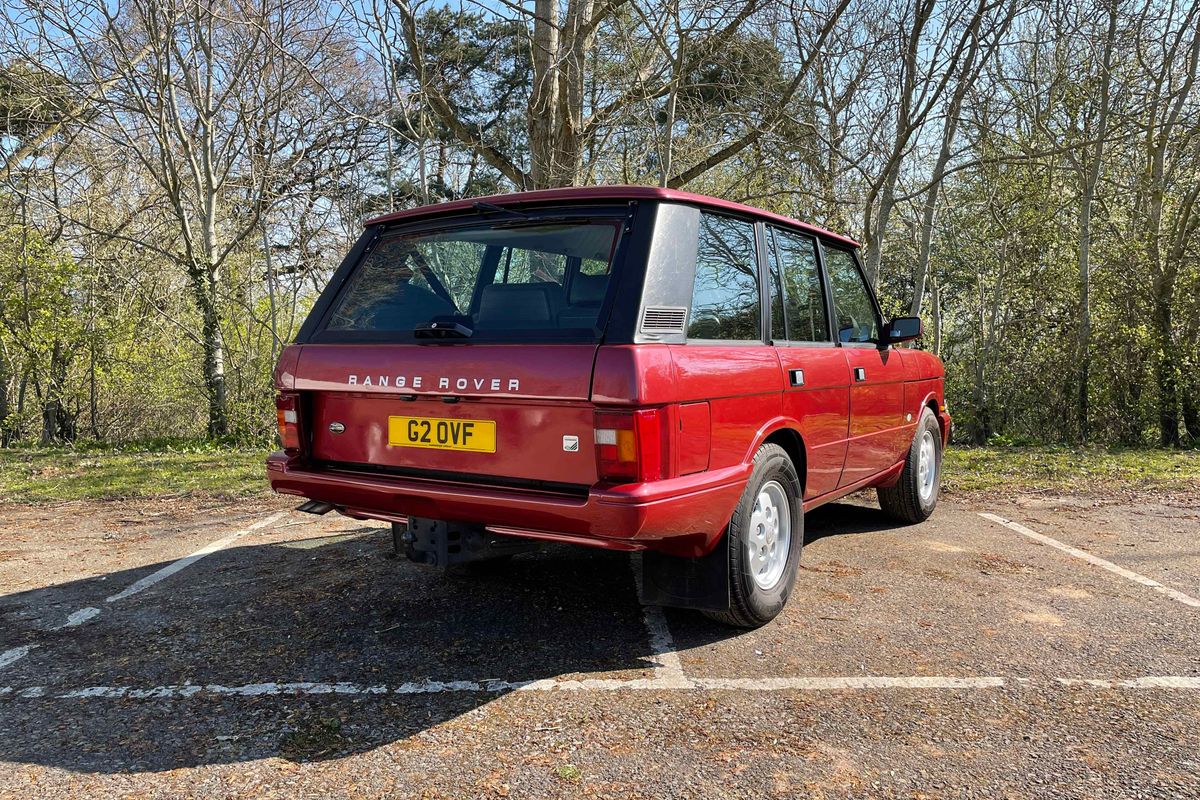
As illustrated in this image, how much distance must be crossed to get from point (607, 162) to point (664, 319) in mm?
11279

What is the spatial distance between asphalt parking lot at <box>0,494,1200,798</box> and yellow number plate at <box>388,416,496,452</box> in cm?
85

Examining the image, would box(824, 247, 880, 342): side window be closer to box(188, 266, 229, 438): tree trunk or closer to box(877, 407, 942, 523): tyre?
box(877, 407, 942, 523): tyre

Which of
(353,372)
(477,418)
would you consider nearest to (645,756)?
(477,418)

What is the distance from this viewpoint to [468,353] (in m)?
2.99

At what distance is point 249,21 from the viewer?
10.9 m

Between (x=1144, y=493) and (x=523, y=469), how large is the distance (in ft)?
21.5

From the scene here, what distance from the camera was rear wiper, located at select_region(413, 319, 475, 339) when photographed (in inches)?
121

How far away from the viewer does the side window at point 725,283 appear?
3162 millimetres

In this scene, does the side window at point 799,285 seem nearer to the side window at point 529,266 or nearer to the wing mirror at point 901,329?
the wing mirror at point 901,329

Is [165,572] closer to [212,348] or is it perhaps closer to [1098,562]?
[1098,562]

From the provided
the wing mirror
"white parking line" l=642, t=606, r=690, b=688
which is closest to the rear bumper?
"white parking line" l=642, t=606, r=690, b=688

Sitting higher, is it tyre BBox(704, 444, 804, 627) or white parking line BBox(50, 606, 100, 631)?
tyre BBox(704, 444, 804, 627)

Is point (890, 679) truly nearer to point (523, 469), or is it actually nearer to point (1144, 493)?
point (523, 469)

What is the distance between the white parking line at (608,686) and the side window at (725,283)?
4.28 ft
